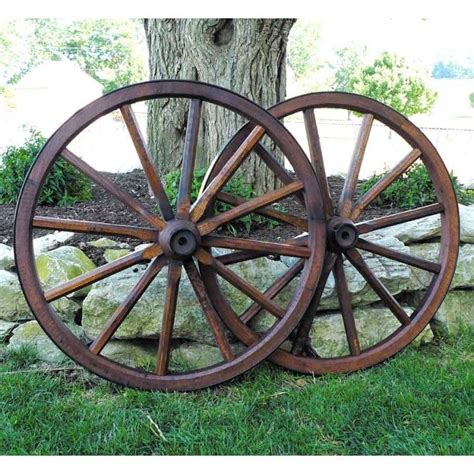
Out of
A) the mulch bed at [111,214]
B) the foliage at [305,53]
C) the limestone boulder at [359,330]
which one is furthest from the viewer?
the foliage at [305,53]

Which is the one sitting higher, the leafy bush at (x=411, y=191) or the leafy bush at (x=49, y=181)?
the leafy bush at (x=49, y=181)

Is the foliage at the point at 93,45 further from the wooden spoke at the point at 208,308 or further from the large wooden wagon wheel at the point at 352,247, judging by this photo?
the wooden spoke at the point at 208,308

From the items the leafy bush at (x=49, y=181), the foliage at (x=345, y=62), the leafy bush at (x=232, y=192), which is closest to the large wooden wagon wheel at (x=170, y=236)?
the leafy bush at (x=232, y=192)

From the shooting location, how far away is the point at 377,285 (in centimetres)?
336

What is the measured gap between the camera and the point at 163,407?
2881 millimetres

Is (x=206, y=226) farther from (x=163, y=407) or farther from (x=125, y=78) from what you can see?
(x=125, y=78)

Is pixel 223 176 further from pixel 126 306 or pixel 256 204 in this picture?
pixel 126 306

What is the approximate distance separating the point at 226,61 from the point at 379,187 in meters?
1.56

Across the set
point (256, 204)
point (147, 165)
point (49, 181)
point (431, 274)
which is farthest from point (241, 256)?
point (49, 181)

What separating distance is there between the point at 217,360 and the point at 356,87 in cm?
1382

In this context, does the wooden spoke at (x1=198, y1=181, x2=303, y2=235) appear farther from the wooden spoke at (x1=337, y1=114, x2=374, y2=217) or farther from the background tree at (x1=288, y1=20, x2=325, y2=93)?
the background tree at (x1=288, y1=20, x2=325, y2=93)

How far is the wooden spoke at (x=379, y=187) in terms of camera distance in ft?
10.8

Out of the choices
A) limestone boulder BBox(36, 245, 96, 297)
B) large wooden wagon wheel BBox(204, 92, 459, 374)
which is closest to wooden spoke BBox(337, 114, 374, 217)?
large wooden wagon wheel BBox(204, 92, 459, 374)

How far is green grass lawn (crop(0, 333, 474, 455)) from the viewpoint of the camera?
104 inches
